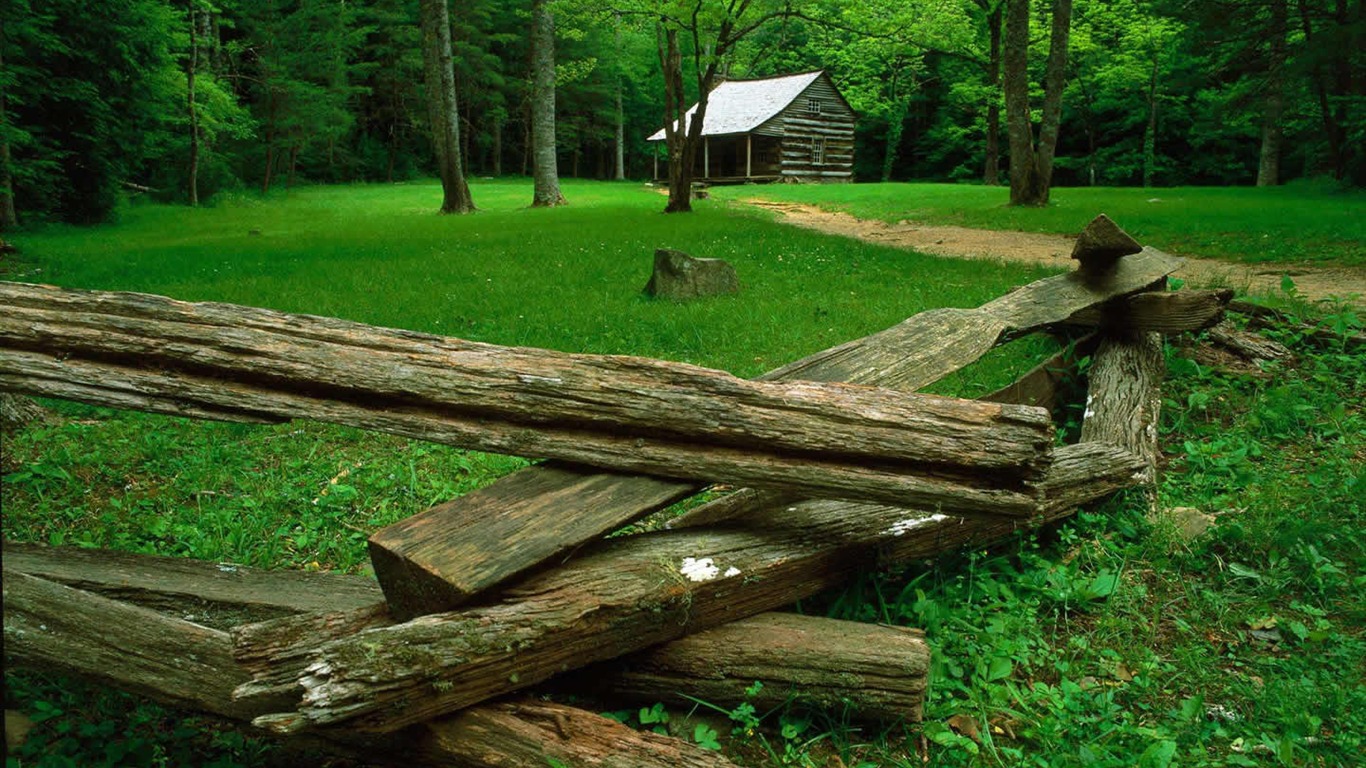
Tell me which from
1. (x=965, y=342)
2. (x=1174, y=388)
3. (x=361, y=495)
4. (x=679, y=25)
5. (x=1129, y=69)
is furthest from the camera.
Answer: (x=1129, y=69)

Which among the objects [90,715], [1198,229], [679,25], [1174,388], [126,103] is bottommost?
[90,715]

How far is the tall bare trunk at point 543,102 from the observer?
23.1 meters

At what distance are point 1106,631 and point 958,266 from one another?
7803 mm

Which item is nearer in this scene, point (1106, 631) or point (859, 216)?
point (1106, 631)

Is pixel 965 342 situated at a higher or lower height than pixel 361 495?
higher

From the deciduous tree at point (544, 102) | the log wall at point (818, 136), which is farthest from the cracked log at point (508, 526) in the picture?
the log wall at point (818, 136)

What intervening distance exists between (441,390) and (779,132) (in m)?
44.0

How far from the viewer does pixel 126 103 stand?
1950 cm

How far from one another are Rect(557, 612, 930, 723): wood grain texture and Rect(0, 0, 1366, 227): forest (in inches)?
545

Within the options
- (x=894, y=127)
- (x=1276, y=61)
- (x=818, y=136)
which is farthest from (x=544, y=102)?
(x=894, y=127)

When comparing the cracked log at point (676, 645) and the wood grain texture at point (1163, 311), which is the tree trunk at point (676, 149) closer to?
the wood grain texture at point (1163, 311)

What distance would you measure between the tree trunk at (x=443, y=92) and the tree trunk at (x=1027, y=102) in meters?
13.1

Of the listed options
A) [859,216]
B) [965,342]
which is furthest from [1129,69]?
[965,342]

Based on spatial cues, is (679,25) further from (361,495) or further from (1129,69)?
(1129,69)
